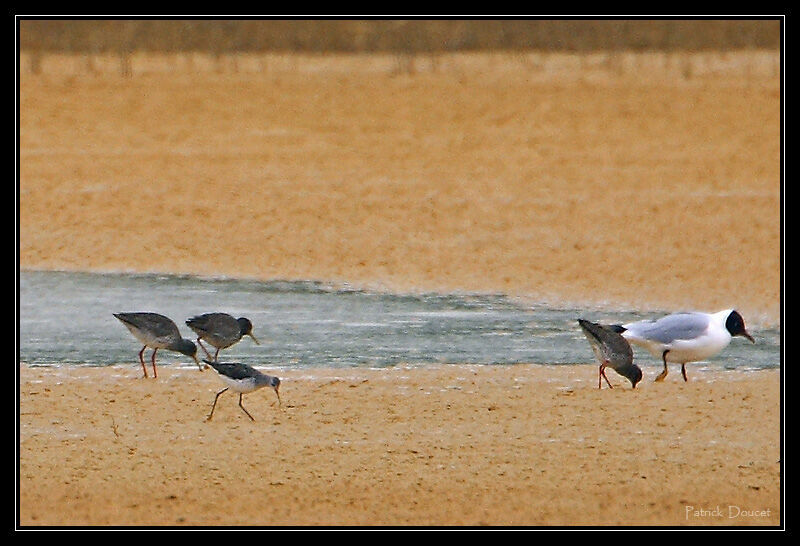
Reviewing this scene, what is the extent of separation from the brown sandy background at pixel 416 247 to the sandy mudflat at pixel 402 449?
19mm

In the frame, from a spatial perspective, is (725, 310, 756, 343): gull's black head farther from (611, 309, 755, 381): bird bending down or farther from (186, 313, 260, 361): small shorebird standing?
(186, 313, 260, 361): small shorebird standing

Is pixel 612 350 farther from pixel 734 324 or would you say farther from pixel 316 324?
pixel 316 324

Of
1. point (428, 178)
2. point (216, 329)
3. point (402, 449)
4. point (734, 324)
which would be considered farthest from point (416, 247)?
point (402, 449)

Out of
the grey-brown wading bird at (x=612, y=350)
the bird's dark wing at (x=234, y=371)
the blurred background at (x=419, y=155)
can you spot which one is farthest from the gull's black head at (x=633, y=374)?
the blurred background at (x=419, y=155)

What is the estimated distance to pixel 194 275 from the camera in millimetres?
12406

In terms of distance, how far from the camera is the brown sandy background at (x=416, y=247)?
6.70m

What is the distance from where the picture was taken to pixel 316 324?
33.4 feet

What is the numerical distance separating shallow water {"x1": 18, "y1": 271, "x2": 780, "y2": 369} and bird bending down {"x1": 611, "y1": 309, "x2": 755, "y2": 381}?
572 mm

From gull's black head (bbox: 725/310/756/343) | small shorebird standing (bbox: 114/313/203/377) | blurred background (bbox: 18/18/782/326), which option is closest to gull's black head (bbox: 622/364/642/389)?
gull's black head (bbox: 725/310/756/343)

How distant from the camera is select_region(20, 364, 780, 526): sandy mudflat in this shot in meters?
6.45

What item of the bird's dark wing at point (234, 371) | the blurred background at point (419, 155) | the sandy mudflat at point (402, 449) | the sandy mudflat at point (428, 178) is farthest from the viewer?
the blurred background at point (419, 155)

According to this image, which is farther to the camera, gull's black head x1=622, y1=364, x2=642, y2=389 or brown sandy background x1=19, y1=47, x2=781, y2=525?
gull's black head x1=622, y1=364, x2=642, y2=389

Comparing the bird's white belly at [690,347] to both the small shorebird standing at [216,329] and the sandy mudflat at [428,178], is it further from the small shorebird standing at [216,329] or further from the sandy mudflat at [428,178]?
the sandy mudflat at [428,178]

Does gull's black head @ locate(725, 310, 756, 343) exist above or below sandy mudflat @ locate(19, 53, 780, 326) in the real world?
below
